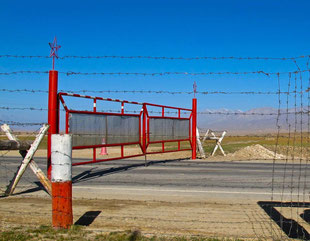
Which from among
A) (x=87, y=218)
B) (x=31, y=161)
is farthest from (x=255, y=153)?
(x=87, y=218)

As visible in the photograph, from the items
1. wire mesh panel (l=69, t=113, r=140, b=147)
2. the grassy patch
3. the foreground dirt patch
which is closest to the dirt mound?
wire mesh panel (l=69, t=113, r=140, b=147)

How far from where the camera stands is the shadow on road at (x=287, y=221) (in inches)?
227

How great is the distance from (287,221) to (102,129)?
21.9 ft

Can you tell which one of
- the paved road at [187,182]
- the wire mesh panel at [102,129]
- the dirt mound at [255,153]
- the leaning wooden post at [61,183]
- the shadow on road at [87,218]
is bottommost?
the shadow on road at [87,218]

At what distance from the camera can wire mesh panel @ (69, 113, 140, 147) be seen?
34.6 feet

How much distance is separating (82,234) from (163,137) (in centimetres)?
1114

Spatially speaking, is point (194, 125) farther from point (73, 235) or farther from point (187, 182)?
point (73, 235)

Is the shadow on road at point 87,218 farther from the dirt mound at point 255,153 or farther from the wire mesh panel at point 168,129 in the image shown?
the dirt mound at point 255,153

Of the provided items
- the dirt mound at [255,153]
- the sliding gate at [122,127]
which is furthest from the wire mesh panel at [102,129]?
the dirt mound at [255,153]

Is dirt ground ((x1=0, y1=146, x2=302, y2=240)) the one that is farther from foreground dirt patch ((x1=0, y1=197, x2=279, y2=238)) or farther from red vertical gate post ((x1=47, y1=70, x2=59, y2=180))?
red vertical gate post ((x1=47, y1=70, x2=59, y2=180))

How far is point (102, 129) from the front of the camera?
1190cm

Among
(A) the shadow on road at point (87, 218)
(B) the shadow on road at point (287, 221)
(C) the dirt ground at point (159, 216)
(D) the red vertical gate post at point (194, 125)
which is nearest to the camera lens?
(B) the shadow on road at point (287, 221)

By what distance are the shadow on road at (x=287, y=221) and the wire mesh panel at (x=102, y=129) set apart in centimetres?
497

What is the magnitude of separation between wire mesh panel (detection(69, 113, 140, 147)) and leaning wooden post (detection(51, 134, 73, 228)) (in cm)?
446
